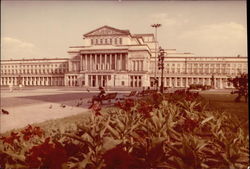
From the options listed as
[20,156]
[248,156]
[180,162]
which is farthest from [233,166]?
[20,156]

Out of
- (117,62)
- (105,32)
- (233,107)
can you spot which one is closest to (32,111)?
(233,107)

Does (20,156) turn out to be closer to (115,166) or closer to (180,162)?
(115,166)

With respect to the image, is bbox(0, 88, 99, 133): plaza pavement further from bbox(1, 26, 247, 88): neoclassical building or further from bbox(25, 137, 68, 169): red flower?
bbox(1, 26, 247, 88): neoclassical building

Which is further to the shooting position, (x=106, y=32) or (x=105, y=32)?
(x=106, y=32)

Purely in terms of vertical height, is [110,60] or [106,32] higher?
[106,32]

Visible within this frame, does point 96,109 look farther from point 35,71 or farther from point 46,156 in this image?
point 35,71

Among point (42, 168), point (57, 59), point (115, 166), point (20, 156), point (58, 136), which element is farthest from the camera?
point (57, 59)

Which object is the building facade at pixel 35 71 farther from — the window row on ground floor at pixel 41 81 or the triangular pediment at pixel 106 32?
the triangular pediment at pixel 106 32

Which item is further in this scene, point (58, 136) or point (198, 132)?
point (198, 132)
